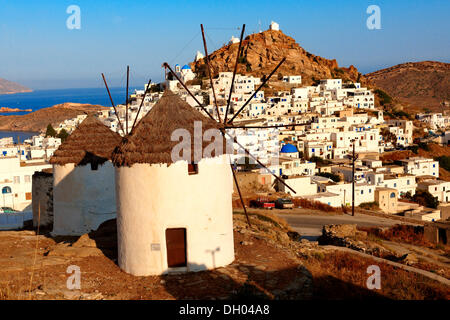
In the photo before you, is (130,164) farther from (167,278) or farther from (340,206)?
(340,206)

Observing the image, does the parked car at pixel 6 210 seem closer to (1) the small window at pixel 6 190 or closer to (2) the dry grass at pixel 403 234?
(1) the small window at pixel 6 190

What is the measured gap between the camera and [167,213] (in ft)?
29.4

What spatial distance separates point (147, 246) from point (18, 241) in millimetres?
5262

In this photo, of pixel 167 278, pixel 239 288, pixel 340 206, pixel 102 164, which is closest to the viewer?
pixel 239 288

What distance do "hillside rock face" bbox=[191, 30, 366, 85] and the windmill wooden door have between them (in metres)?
88.3

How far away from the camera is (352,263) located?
37.2 ft

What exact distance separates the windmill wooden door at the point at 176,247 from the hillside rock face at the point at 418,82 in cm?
13768

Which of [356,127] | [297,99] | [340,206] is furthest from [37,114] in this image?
[340,206]

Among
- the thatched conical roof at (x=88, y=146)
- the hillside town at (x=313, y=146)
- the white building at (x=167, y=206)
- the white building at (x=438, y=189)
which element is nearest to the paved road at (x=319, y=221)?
the hillside town at (x=313, y=146)

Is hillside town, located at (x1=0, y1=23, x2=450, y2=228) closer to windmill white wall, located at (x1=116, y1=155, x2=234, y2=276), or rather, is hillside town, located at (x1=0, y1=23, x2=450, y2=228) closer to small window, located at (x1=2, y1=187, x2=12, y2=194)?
small window, located at (x1=2, y1=187, x2=12, y2=194)

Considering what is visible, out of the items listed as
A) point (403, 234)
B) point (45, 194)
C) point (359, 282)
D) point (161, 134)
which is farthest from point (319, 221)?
point (161, 134)

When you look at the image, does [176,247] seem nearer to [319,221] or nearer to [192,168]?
[192,168]
